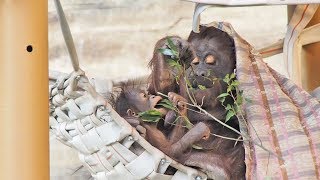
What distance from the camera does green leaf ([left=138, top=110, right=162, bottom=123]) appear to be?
0.83 m

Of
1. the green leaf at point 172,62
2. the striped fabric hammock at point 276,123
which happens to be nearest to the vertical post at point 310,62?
the striped fabric hammock at point 276,123

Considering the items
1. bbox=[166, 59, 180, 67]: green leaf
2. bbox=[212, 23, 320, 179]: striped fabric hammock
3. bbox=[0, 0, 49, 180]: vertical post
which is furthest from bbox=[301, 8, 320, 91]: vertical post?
bbox=[0, 0, 49, 180]: vertical post

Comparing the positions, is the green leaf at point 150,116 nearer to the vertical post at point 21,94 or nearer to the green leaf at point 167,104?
the green leaf at point 167,104

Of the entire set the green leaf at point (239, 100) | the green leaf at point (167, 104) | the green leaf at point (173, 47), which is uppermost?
the green leaf at point (173, 47)

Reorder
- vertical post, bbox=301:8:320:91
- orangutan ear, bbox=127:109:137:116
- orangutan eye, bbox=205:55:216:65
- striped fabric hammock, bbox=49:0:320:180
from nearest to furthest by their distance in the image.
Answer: striped fabric hammock, bbox=49:0:320:180 → orangutan ear, bbox=127:109:137:116 → orangutan eye, bbox=205:55:216:65 → vertical post, bbox=301:8:320:91

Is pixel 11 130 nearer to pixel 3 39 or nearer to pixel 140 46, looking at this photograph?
pixel 3 39

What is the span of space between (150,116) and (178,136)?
0.05m

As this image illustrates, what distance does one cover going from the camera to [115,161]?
2.55 feet

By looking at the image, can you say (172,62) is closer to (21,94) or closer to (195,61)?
(195,61)

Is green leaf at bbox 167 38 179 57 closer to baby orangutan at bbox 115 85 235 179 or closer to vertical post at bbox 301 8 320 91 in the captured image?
baby orangutan at bbox 115 85 235 179

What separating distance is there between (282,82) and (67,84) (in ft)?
1.12

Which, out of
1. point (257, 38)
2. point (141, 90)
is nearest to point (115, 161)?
point (141, 90)

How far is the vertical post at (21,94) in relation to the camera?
474 millimetres

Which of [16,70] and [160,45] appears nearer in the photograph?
[16,70]
